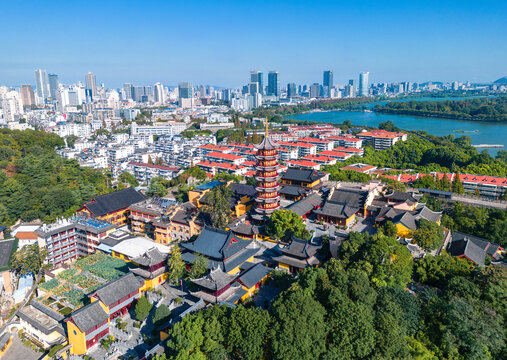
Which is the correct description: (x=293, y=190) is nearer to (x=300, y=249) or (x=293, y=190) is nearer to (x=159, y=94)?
(x=300, y=249)

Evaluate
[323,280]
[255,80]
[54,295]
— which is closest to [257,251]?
[323,280]

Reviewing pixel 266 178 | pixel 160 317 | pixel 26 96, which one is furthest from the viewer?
pixel 26 96

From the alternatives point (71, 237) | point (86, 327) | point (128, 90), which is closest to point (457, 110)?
point (71, 237)

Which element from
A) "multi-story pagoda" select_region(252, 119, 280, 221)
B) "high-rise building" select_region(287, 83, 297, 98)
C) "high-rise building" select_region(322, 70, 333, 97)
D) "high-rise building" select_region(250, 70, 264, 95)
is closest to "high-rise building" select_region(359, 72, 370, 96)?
"high-rise building" select_region(322, 70, 333, 97)

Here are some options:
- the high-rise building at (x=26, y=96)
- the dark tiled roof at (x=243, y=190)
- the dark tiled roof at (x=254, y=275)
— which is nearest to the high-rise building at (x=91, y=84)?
the high-rise building at (x=26, y=96)

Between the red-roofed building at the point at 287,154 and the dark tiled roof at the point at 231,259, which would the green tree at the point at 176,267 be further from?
the red-roofed building at the point at 287,154

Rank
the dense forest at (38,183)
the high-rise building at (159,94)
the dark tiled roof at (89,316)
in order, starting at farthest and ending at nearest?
the high-rise building at (159,94) < the dense forest at (38,183) < the dark tiled roof at (89,316)
